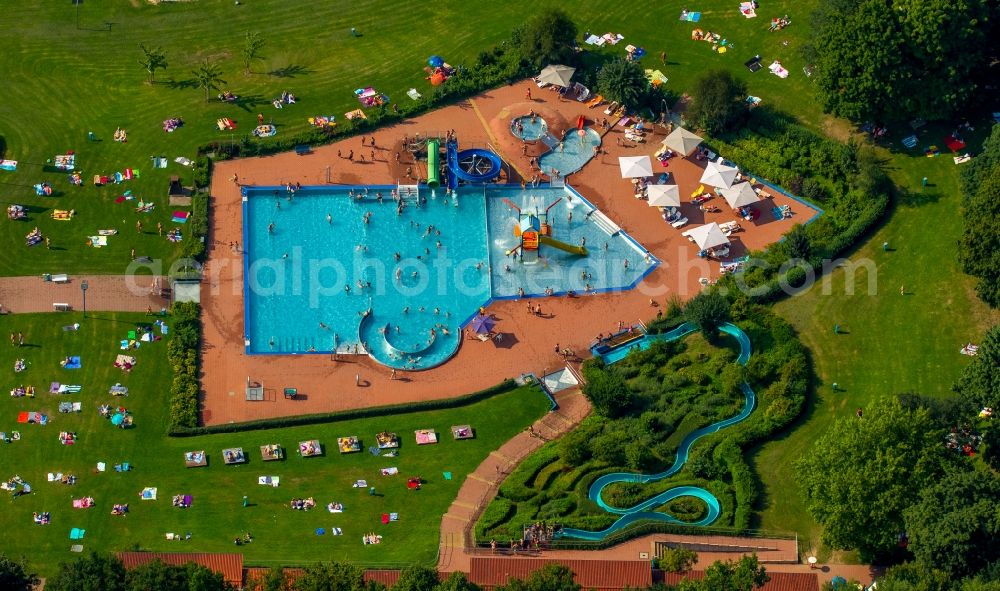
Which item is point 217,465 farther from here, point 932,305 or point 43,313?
point 932,305

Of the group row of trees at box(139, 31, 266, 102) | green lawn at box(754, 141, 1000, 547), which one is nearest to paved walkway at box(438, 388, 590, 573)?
green lawn at box(754, 141, 1000, 547)

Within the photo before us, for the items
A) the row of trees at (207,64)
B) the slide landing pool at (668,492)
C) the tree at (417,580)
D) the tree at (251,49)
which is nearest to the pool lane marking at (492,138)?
the tree at (251,49)

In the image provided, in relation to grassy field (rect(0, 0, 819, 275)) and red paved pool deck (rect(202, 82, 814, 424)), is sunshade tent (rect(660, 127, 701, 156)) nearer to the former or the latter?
red paved pool deck (rect(202, 82, 814, 424))

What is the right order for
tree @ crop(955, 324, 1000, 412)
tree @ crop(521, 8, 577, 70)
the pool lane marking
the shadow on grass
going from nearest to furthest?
tree @ crop(955, 324, 1000, 412)
the pool lane marking
tree @ crop(521, 8, 577, 70)
the shadow on grass

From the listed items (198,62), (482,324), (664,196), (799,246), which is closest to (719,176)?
(664,196)

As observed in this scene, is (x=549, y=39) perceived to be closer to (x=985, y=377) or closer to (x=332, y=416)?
(x=332, y=416)

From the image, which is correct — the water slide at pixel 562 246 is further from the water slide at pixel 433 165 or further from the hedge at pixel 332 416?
the hedge at pixel 332 416
